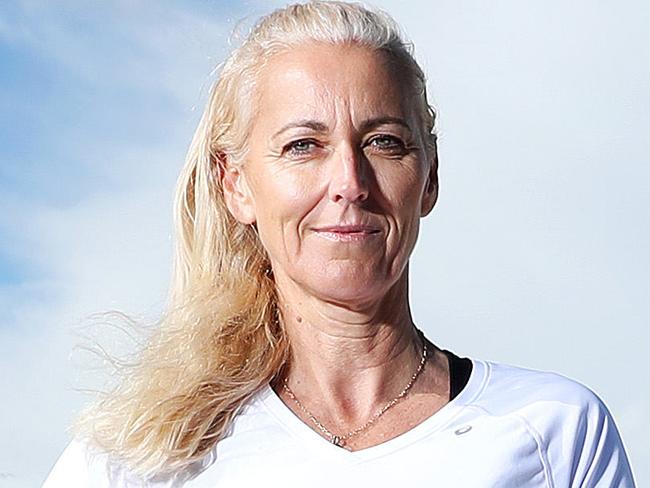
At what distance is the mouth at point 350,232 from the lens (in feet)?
11.8

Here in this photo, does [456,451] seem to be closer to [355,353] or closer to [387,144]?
[355,353]

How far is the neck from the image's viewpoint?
3.79 metres

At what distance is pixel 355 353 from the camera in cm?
381

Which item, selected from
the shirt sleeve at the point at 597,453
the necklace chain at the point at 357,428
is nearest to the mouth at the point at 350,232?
the necklace chain at the point at 357,428

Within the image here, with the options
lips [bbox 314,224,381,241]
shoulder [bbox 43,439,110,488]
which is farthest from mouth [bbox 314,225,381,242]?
shoulder [bbox 43,439,110,488]

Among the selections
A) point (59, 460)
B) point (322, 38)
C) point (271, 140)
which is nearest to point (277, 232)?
point (271, 140)

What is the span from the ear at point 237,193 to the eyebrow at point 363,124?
245 millimetres

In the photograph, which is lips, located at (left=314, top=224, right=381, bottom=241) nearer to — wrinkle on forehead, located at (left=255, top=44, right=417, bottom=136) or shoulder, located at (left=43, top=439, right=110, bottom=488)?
wrinkle on forehead, located at (left=255, top=44, right=417, bottom=136)

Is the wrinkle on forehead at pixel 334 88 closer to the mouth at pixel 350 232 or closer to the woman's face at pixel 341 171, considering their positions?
the woman's face at pixel 341 171

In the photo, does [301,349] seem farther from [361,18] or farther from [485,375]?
[361,18]

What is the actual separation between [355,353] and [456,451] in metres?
0.35

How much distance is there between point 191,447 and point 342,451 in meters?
0.38

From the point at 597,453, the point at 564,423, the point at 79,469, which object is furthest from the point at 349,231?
the point at 79,469

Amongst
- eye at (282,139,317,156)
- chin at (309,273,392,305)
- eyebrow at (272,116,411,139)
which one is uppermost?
eyebrow at (272,116,411,139)
